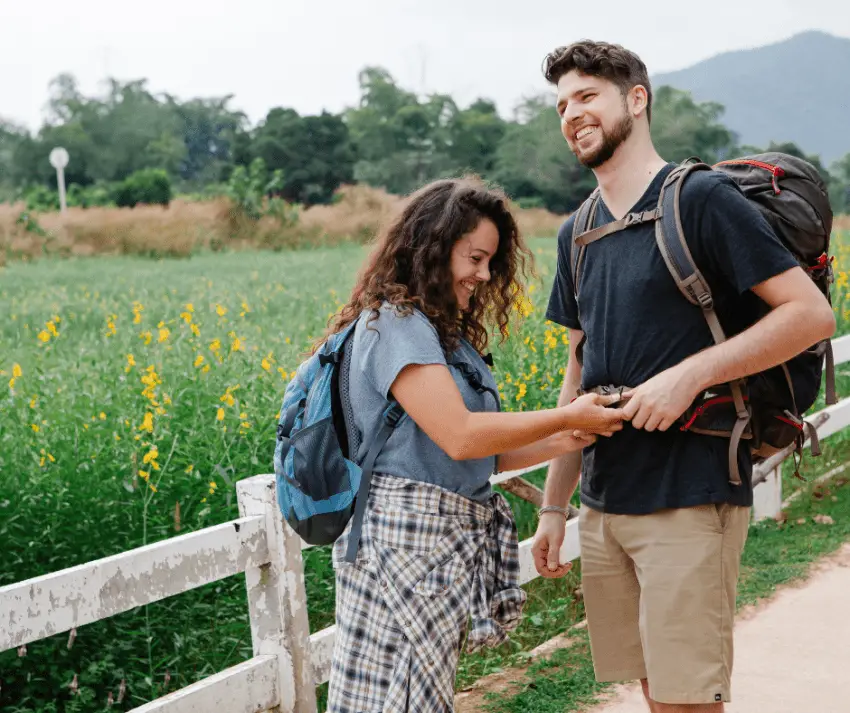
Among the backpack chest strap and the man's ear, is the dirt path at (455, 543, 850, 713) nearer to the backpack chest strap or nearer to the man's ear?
the backpack chest strap

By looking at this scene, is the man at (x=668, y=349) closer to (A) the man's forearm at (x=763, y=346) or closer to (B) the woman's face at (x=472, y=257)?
(A) the man's forearm at (x=763, y=346)

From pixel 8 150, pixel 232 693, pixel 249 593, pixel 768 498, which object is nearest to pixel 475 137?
pixel 8 150

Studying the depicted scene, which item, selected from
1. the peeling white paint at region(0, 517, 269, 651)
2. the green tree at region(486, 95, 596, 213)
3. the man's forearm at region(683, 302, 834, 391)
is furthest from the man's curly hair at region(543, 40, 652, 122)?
the green tree at region(486, 95, 596, 213)

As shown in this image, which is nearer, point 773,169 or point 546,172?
point 773,169

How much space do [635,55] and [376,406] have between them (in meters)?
1.04

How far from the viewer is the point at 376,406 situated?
235 cm

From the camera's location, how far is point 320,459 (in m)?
2.35

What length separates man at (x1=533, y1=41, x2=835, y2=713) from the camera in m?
2.31

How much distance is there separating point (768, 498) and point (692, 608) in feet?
13.1

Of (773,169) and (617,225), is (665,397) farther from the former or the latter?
(773,169)

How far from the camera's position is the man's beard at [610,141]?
2496 millimetres

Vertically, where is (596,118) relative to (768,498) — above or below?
above

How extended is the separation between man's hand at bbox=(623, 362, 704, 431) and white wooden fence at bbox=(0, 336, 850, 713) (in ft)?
4.37

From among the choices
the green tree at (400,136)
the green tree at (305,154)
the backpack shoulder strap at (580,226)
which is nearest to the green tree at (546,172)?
the green tree at (400,136)
